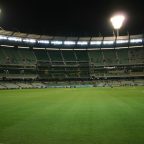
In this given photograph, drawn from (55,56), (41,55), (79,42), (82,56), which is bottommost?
(82,56)

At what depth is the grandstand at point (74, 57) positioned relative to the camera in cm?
10150

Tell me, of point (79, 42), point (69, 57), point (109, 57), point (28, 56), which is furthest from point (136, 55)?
point (28, 56)

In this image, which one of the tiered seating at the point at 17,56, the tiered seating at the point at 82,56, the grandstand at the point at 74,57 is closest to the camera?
the tiered seating at the point at 17,56

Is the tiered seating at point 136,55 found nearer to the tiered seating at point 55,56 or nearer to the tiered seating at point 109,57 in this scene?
the tiered seating at point 109,57

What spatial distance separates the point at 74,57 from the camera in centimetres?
11444

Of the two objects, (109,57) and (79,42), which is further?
(109,57)

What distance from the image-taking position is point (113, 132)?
9.90 metres

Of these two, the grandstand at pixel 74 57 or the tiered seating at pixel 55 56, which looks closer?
the grandstand at pixel 74 57

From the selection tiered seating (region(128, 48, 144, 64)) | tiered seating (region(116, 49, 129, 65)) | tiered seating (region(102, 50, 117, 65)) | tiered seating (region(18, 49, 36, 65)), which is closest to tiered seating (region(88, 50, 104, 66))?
tiered seating (region(102, 50, 117, 65))

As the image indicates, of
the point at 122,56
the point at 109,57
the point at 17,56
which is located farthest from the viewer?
the point at 109,57

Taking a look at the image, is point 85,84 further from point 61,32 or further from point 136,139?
point 136,139

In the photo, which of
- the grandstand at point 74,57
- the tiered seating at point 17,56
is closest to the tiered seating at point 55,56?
the grandstand at point 74,57

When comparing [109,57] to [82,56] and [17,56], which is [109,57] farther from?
[17,56]

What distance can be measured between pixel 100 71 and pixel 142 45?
22.5 metres
